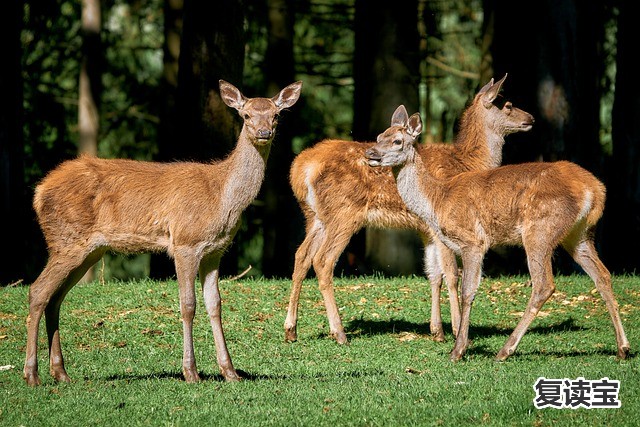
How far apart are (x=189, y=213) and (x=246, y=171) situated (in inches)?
25.9

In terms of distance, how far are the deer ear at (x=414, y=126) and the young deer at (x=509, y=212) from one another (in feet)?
0.03

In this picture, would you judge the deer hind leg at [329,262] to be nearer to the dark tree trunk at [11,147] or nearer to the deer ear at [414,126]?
the deer ear at [414,126]

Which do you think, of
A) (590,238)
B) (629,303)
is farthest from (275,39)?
(590,238)

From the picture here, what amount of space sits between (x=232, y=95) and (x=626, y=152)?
10.3m

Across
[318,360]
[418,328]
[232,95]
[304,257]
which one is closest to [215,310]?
[318,360]

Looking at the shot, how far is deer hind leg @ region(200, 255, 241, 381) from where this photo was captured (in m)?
9.71

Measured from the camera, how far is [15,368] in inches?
415

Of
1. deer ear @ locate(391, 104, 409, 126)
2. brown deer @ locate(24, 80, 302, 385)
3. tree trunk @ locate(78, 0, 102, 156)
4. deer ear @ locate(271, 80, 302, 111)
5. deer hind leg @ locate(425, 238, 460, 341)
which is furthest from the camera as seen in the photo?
tree trunk @ locate(78, 0, 102, 156)

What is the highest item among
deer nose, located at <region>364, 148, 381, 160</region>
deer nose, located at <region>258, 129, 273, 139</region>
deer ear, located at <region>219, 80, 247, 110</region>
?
deer ear, located at <region>219, 80, 247, 110</region>

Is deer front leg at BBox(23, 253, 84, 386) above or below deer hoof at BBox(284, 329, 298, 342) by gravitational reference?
above

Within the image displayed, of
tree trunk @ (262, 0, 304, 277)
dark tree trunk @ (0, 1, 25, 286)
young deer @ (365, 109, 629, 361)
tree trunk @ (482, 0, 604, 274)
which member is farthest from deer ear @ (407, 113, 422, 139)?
tree trunk @ (262, 0, 304, 277)

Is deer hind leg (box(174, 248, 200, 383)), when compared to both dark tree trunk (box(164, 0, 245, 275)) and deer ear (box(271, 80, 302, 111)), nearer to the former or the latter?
deer ear (box(271, 80, 302, 111))

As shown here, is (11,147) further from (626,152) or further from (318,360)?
(626,152)

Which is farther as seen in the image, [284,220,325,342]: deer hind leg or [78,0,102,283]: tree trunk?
[78,0,102,283]: tree trunk
